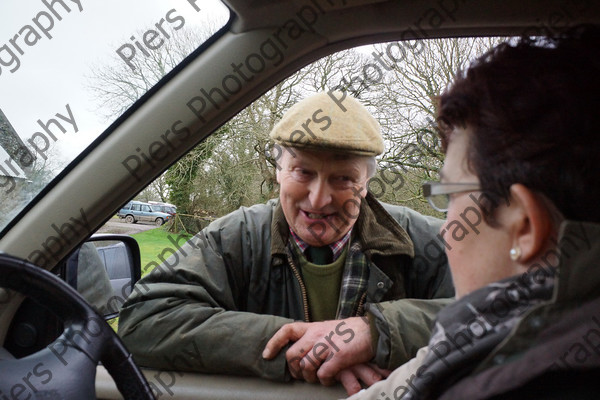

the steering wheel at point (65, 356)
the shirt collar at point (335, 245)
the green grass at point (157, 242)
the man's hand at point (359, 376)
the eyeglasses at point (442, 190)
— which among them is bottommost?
the man's hand at point (359, 376)

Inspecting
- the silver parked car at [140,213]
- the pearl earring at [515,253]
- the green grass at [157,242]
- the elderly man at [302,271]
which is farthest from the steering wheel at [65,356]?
the pearl earring at [515,253]

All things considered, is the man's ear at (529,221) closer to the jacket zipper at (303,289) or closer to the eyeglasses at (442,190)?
the eyeglasses at (442,190)

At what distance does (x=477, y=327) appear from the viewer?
2.85ft

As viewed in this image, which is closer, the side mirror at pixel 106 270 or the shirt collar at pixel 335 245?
the side mirror at pixel 106 270

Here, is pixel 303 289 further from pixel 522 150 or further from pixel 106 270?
pixel 522 150

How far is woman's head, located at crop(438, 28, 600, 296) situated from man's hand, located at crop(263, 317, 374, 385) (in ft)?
2.26

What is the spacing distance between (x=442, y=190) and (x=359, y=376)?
2.62 ft

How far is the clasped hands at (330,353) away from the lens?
1576 mm

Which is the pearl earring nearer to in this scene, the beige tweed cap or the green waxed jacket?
the green waxed jacket

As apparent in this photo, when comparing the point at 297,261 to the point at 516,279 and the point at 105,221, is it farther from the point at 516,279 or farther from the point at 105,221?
the point at 516,279

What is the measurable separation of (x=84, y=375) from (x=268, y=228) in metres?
1.05

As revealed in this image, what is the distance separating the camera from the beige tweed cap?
→ 6.14ft

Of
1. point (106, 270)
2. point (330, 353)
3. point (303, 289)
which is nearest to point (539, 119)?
point (330, 353)

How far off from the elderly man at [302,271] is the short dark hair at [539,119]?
86 cm
